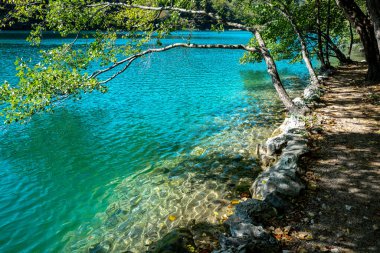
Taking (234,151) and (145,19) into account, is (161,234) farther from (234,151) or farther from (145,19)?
(145,19)

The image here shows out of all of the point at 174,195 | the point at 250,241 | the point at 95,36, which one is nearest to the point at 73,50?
the point at 95,36

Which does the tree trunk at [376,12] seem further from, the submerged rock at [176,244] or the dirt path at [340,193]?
the submerged rock at [176,244]

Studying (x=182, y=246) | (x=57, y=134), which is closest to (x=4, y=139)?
(x=57, y=134)

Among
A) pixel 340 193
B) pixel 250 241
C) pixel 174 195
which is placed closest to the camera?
pixel 250 241

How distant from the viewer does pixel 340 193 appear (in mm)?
7992

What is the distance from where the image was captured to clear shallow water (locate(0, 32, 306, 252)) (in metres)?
9.61

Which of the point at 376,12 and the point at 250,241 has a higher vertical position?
the point at 376,12

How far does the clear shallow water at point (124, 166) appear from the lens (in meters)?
9.61

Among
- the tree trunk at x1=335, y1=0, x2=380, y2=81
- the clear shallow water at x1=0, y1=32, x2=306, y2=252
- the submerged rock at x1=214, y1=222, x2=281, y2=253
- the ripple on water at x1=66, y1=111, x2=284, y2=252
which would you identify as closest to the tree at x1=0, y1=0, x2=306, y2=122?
the clear shallow water at x1=0, y1=32, x2=306, y2=252

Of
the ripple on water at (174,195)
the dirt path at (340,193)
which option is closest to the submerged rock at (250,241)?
the dirt path at (340,193)

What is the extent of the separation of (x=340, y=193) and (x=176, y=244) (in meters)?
4.88

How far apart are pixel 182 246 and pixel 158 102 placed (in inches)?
824

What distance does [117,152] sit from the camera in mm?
15758

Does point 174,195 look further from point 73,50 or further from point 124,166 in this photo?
point 73,50
